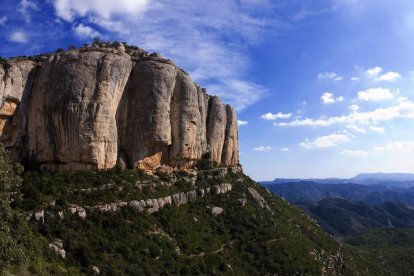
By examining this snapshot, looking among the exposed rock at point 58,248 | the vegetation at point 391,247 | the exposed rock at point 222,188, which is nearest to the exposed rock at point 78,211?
the exposed rock at point 58,248

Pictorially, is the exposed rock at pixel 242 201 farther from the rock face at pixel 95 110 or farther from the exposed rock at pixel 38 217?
the exposed rock at pixel 38 217

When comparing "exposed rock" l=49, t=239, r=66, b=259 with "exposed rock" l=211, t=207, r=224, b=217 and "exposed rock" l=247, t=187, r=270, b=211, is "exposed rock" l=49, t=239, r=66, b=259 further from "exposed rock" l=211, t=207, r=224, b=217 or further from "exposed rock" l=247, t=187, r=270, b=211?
"exposed rock" l=247, t=187, r=270, b=211

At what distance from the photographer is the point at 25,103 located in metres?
45.7

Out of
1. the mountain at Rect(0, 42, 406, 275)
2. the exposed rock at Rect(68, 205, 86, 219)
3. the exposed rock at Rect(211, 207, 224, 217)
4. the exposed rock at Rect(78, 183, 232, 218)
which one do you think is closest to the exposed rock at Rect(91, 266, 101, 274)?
the mountain at Rect(0, 42, 406, 275)

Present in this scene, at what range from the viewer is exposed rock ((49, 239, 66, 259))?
34.6m

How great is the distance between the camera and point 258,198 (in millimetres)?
66625

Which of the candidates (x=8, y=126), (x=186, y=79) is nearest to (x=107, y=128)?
(x=8, y=126)

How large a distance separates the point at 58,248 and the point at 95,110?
51.0 ft

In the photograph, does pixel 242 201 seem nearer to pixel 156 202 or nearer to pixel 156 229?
pixel 156 202

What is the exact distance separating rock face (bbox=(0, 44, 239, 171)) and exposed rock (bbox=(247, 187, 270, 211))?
15.1 meters

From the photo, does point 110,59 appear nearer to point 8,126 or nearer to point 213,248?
point 8,126

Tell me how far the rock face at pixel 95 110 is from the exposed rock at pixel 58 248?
11236 millimetres

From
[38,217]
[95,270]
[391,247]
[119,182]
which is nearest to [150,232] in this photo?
[119,182]

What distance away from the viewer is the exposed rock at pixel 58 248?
3462 cm
